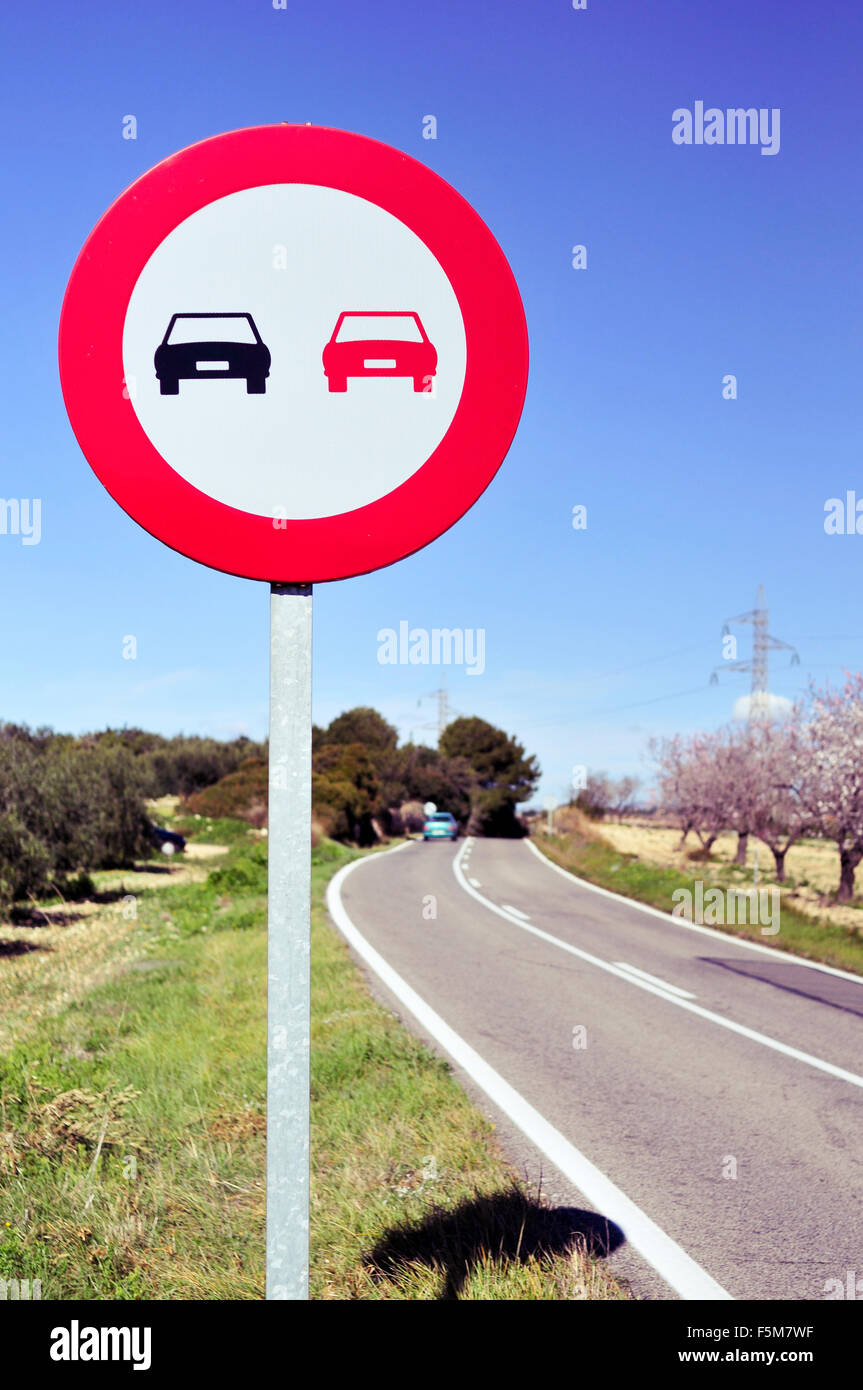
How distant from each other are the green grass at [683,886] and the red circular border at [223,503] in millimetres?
12040

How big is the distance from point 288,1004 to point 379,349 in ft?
3.31

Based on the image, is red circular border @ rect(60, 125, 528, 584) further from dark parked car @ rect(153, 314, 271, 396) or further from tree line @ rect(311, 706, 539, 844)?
tree line @ rect(311, 706, 539, 844)

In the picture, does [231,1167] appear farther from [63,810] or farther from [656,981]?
[63,810]

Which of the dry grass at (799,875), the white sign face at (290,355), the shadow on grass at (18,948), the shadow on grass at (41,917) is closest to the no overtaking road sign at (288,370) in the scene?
the white sign face at (290,355)

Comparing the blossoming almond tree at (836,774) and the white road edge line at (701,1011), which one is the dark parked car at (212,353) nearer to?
the white road edge line at (701,1011)

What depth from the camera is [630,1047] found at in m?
6.89

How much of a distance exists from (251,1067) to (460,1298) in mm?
3127

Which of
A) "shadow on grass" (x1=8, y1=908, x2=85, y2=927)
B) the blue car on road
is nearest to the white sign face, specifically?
"shadow on grass" (x1=8, y1=908, x2=85, y2=927)

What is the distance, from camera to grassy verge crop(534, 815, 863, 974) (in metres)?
13.2

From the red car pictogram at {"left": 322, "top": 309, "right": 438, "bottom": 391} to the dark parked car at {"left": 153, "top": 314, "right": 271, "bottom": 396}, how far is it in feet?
0.36

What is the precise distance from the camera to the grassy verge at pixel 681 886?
13156mm

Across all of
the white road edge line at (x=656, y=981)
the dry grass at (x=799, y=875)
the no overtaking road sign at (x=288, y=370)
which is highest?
the no overtaking road sign at (x=288, y=370)

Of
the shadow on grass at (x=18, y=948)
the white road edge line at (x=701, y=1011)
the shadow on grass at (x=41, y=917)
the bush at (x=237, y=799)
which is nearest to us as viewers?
the white road edge line at (x=701, y=1011)
